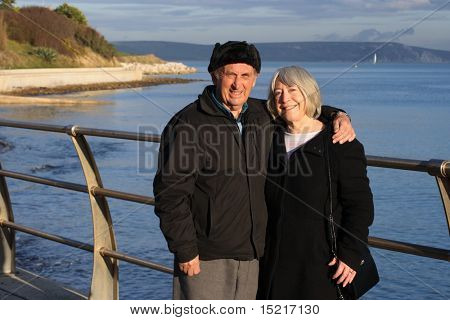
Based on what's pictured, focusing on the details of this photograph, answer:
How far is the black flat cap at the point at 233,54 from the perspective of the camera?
2840mm

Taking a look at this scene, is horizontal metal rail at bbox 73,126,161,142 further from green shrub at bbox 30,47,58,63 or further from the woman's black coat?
green shrub at bbox 30,47,58,63

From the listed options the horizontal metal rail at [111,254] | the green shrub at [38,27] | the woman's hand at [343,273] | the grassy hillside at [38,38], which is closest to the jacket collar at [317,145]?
the woman's hand at [343,273]

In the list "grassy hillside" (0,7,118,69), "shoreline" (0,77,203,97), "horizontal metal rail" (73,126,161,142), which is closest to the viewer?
"horizontal metal rail" (73,126,161,142)

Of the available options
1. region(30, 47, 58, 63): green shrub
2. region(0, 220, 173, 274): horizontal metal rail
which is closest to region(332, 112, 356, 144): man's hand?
region(0, 220, 173, 274): horizontal metal rail

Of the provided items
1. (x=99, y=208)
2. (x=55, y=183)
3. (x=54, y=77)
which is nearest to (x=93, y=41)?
(x=54, y=77)

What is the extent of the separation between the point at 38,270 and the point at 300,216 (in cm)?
624

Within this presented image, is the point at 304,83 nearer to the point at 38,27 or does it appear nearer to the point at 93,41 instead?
the point at 38,27

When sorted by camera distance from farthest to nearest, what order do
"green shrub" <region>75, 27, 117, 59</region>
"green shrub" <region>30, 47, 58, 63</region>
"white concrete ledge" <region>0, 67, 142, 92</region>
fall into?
"green shrub" <region>75, 27, 117, 59</region>
"green shrub" <region>30, 47, 58, 63</region>
"white concrete ledge" <region>0, 67, 142, 92</region>

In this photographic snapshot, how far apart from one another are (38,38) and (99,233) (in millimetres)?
71977

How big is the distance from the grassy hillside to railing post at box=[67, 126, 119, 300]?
60.7 metres

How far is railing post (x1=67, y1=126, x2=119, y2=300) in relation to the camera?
4.20 meters

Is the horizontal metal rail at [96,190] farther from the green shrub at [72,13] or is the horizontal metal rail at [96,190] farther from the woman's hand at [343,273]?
the green shrub at [72,13]

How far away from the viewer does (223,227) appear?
286cm

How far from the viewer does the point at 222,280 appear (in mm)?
2930
